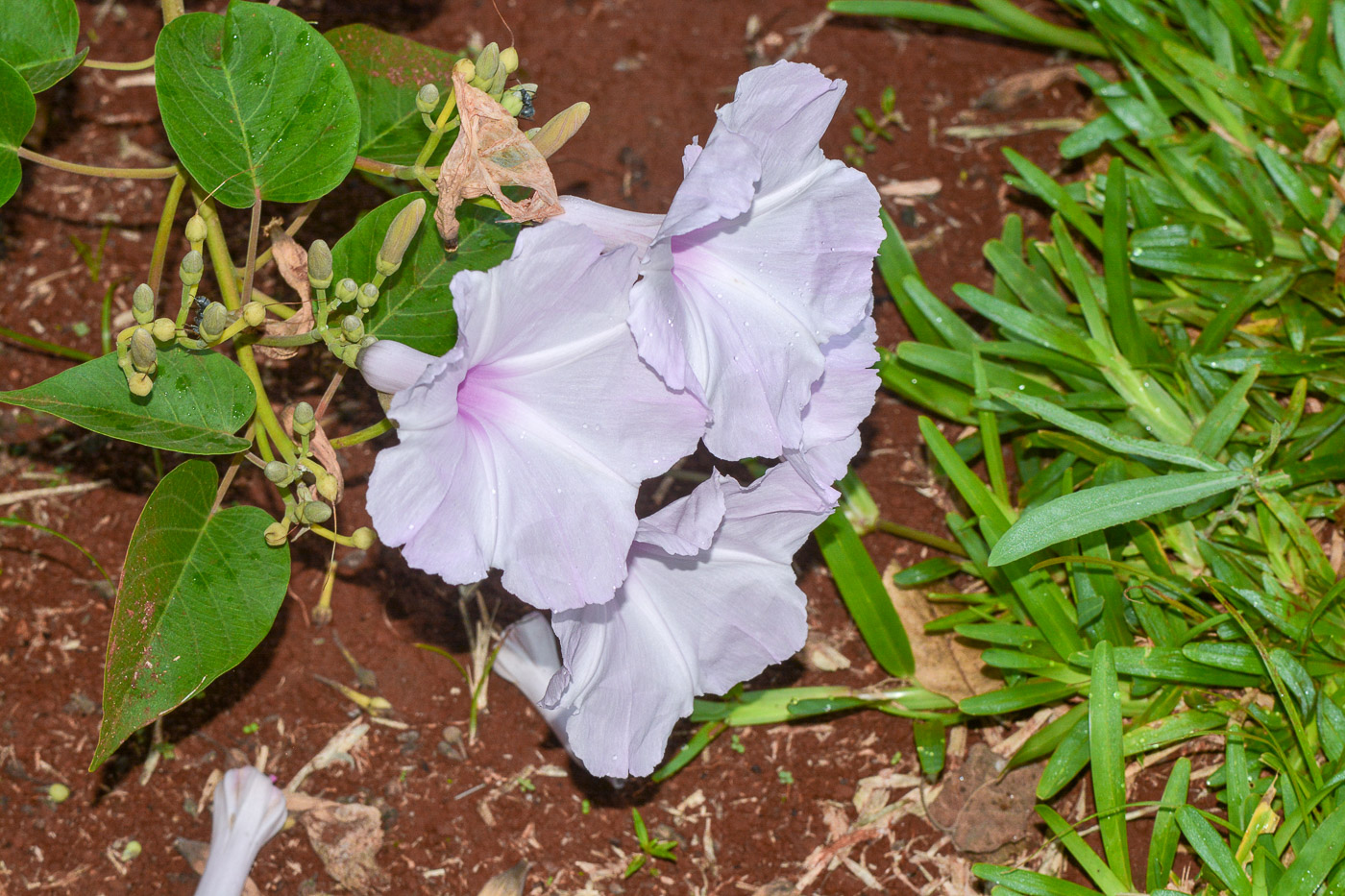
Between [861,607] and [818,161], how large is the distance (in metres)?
1.02

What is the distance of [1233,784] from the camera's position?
2.05 m

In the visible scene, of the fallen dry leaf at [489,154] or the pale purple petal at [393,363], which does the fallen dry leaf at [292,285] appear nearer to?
the pale purple petal at [393,363]

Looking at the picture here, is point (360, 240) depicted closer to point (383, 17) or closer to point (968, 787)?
point (383, 17)

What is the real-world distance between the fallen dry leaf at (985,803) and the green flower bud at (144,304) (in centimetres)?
177

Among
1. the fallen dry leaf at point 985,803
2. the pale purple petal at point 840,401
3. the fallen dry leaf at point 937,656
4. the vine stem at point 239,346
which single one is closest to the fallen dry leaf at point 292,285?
the vine stem at point 239,346

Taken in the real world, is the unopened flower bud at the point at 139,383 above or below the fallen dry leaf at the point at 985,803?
above

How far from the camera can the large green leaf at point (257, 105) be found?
1.59m

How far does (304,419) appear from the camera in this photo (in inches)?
62.4

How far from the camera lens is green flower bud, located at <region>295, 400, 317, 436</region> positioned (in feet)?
5.17

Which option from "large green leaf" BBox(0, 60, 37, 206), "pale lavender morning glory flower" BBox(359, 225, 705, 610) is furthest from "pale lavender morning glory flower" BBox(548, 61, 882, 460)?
"large green leaf" BBox(0, 60, 37, 206)

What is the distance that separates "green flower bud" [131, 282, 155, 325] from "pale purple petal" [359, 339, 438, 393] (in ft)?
0.95

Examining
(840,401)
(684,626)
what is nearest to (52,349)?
(684,626)

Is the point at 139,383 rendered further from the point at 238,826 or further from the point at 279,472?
the point at 238,826

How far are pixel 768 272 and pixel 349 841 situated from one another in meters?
1.45
